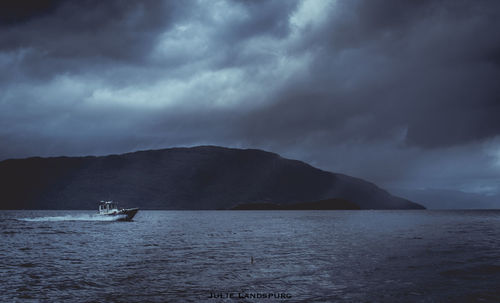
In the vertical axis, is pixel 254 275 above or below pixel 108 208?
below

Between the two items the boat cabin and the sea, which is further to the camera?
the boat cabin

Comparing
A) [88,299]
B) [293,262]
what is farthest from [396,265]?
[88,299]

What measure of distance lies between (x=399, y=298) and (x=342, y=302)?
10.4 ft

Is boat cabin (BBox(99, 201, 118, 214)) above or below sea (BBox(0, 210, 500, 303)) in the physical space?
above

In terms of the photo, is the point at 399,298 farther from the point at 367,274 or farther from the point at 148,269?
the point at 148,269

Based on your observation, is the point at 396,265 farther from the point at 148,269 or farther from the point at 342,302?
the point at 148,269

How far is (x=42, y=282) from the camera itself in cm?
2378

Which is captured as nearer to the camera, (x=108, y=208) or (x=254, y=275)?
(x=254, y=275)

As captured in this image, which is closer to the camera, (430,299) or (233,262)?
(430,299)

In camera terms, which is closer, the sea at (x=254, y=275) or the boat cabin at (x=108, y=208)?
the sea at (x=254, y=275)

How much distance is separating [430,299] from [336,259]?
13.9m

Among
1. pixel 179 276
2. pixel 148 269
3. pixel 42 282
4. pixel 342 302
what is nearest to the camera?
pixel 342 302

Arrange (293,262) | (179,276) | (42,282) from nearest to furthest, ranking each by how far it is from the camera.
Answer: (42,282) → (179,276) → (293,262)

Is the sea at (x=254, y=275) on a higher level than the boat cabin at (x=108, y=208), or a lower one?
lower
